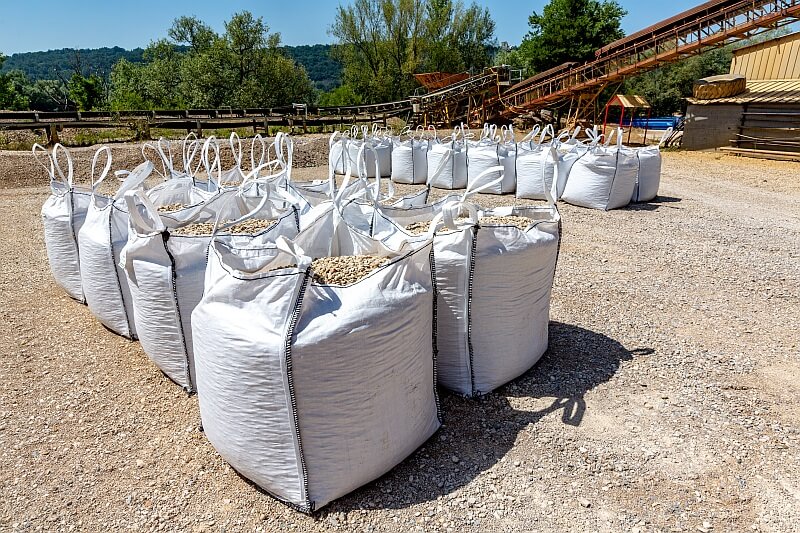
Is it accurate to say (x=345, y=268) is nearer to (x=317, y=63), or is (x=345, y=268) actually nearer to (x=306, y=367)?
(x=306, y=367)

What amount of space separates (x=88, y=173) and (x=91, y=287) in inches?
320

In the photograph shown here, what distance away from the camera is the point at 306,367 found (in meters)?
1.71

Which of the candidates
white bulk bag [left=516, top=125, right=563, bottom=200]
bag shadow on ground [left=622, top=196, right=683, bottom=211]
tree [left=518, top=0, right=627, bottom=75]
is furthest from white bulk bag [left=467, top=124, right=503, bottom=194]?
tree [left=518, top=0, right=627, bottom=75]

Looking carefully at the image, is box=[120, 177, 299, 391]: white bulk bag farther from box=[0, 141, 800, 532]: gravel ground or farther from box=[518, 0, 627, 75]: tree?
box=[518, 0, 627, 75]: tree

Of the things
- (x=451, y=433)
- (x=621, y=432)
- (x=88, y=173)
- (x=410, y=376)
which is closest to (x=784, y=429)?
(x=621, y=432)

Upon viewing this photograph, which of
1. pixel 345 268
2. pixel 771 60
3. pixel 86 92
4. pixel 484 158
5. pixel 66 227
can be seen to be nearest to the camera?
pixel 345 268

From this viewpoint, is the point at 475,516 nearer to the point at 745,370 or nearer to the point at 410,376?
the point at 410,376

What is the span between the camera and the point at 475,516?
73.0 inches

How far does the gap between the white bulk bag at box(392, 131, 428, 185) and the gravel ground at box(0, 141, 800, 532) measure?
17.7 ft

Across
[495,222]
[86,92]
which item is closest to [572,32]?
[495,222]

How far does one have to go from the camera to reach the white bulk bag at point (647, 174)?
23.3ft

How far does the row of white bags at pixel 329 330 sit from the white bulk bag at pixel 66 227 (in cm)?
110

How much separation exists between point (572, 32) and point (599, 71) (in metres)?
11.4

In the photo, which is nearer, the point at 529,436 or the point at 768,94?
the point at 529,436
